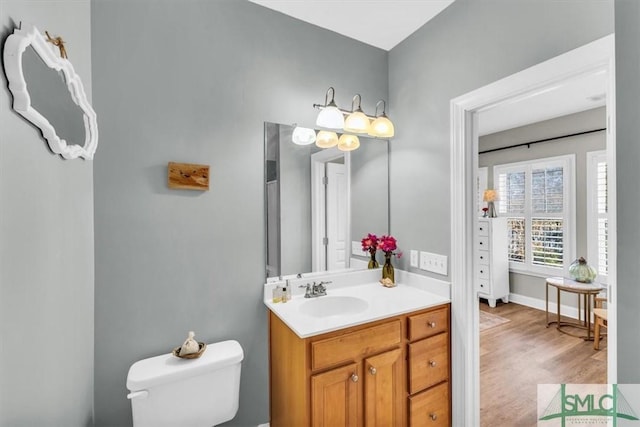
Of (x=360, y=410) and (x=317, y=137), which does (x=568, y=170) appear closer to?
(x=317, y=137)

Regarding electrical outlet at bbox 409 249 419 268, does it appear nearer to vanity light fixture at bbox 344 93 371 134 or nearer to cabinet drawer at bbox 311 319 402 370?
cabinet drawer at bbox 311 319 402 370

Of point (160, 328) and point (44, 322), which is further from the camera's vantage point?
point (160, 328)

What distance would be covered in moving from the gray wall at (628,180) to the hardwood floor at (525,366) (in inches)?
73.9

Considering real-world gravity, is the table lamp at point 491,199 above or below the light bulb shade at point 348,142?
below

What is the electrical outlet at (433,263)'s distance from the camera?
5.73ft

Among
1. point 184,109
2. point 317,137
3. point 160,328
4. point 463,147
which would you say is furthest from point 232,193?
point 463,147

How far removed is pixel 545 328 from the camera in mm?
3227

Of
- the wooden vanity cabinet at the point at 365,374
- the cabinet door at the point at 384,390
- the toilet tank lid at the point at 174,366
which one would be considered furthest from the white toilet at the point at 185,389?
the cabinet door at the point at 384,390

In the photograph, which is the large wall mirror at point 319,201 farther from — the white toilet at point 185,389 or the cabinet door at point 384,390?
the cabinet door at point 384,390

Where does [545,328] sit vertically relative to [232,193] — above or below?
below

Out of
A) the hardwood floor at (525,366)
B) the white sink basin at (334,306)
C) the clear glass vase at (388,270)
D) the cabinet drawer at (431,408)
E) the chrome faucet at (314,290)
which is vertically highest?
the clear glass vase at (388,270)

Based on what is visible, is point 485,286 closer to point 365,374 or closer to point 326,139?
point 365,374

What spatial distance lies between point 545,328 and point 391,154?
9.50 ft

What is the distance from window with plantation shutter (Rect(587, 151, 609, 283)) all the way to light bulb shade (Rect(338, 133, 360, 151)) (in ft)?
10.6
